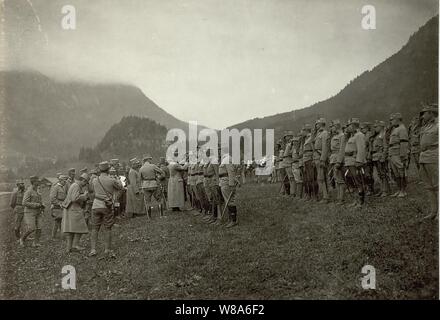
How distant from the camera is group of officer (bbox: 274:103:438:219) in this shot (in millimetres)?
10797

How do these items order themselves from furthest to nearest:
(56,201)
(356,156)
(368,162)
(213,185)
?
(56,201), (368,162), (213,185), (356,156)

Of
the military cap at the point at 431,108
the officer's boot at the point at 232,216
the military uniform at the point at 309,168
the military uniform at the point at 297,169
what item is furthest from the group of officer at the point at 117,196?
the military cap at the point at 431,108

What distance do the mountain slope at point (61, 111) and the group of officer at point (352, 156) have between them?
392 centimetres

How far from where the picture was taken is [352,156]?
10883 millimetres

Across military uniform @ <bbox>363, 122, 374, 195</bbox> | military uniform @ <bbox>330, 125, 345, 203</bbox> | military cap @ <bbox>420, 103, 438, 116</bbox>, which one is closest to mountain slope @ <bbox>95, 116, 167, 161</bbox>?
military uniform @ <bbox>330, 125, 345, 203</bbox>

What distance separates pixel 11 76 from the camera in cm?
1012

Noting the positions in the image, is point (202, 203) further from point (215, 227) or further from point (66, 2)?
point (66, 2)

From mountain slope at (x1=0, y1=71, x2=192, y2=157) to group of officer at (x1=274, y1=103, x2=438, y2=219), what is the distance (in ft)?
12.9

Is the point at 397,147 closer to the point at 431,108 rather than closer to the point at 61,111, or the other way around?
the point at 431,108

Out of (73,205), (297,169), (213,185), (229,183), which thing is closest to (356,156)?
(297,169)

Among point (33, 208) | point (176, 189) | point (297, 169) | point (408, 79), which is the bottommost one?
point (33, 208)

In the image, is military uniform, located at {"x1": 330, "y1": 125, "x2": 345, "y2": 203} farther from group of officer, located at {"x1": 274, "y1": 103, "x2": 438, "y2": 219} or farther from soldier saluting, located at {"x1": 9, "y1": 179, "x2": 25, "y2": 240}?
soldier saluting, located at {"x1": 9, "y1": 179, "x2": 25, "y2": 240}

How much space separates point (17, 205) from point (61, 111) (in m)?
3.22

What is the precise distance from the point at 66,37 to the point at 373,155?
898 cm
